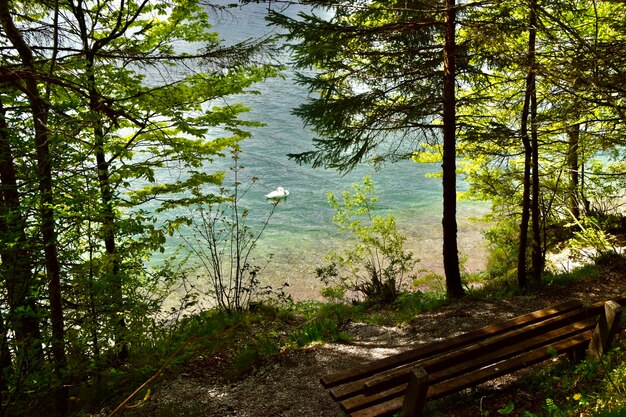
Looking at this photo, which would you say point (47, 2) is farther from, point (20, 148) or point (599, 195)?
point (599, 195)

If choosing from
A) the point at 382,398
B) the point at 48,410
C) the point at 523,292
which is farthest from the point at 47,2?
the point at 523,292

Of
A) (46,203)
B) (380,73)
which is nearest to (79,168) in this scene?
(46,203)

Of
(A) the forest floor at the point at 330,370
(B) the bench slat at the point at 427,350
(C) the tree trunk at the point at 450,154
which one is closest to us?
(B) the bench slat at the point at 427,350

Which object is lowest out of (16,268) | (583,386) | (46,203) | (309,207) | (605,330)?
(309,207)

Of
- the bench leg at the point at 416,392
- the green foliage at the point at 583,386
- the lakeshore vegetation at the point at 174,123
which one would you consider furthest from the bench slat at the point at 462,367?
the lakeshore vegetation at the point at 174,123

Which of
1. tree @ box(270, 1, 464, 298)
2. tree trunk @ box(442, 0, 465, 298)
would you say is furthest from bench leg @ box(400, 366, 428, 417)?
tree trunk @ box(442, 0, 465, 298)

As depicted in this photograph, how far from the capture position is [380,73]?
8125 mm

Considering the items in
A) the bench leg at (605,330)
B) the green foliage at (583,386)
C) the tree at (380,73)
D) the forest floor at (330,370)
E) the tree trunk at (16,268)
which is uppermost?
the tree at (380,73)

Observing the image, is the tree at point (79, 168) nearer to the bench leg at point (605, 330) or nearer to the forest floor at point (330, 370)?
the forest floor at point (330, 370)

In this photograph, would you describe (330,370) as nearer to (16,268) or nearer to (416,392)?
(416,392)

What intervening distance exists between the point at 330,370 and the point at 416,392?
3.04 metres

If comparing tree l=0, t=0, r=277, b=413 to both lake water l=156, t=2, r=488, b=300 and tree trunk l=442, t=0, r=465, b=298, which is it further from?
lake water l=156, t=2, r=488, b=300

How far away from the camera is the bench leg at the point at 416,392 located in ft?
11.3

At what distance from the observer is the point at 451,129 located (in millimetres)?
8266
